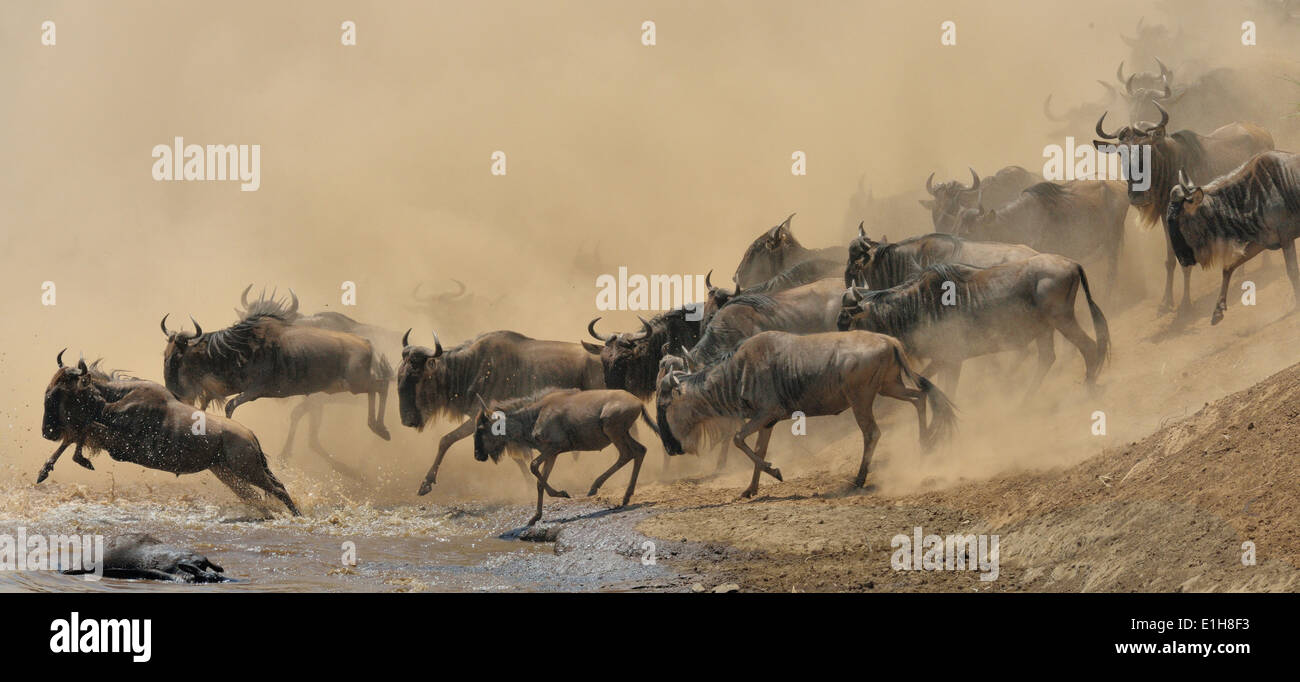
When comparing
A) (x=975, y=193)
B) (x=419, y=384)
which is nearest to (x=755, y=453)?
(x=419, y=384)

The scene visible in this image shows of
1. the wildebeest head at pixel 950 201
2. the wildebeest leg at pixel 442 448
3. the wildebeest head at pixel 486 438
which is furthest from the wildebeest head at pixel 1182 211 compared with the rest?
the wildebeest leg at pixel 442 448

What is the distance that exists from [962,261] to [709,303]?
275 centimetres

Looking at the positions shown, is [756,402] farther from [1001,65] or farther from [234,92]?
[234,92]

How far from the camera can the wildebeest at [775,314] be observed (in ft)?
49.4

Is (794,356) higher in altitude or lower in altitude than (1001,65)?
lower

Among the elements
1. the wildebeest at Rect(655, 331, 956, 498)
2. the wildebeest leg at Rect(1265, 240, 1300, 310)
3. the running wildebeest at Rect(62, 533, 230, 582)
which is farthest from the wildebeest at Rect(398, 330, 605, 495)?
the wildebeest leg at Rect(1265, 240, 1300, 310)

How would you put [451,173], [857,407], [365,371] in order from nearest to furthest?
[857,407] → [365,371] → [451,173]

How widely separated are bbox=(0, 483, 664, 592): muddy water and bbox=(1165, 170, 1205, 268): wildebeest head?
6102mm

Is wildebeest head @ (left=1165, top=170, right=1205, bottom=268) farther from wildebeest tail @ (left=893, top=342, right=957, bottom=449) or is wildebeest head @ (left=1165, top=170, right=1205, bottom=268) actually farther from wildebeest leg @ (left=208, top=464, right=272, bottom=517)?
wildebeest leg @ (left=208, top=464, right=272, bottom=517)

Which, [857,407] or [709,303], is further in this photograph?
[709,303]

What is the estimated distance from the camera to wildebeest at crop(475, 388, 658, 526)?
44.4 ft

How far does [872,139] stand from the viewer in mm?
26922

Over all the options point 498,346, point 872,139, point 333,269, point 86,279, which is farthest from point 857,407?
point 86,279

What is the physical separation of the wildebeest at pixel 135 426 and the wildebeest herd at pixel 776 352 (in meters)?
0.02
